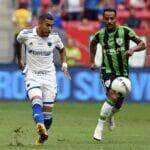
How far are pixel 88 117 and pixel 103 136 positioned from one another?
423 centimetres

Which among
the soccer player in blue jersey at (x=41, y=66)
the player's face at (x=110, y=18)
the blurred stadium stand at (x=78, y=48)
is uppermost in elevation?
the player's face at (x=110, y=18)

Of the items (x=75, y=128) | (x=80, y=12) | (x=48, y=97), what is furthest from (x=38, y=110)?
(x=80, y=12)

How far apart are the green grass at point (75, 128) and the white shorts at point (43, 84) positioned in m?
0.79

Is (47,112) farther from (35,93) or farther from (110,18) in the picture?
(110,18)

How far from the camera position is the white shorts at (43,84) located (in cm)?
1340

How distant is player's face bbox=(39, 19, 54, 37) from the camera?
43.2 feet

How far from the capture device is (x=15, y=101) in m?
22.9

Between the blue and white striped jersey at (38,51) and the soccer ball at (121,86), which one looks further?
the soccer ball at (121,86)

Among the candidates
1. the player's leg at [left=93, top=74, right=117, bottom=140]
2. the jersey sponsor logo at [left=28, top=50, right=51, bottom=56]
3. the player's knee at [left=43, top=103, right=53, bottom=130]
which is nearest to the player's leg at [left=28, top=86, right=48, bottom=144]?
the player's knee at [left=43, top=103, right=53, bottom=130]

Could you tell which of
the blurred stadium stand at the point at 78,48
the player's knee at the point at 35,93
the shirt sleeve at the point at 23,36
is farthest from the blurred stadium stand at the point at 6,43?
the player's knee at the point at 35,93

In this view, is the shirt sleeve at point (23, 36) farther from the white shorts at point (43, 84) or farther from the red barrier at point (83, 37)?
the red barrier at point (83, 37)

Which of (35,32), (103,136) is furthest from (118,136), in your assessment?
(35,32)

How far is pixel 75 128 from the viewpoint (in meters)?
16.7

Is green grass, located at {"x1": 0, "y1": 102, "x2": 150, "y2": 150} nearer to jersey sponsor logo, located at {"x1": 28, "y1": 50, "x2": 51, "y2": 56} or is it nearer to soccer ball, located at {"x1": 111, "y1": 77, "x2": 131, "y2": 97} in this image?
soccer ball, located at {"x1": 111, "y1": 77, "x2": 131, "y2": 97}
